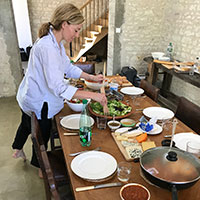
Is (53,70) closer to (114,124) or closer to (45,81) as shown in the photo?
(45,81)

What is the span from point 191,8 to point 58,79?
3155 millimetres

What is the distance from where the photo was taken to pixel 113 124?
64.4 inches

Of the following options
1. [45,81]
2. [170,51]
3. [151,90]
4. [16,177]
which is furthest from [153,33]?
[16,177]

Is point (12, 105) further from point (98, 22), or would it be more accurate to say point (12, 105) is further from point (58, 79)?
point (98, 22)

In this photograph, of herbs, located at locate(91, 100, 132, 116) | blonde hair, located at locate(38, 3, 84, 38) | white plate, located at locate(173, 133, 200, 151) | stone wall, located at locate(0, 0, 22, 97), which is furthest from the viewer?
stone wall, located at locate(0, 0, 22, 97)

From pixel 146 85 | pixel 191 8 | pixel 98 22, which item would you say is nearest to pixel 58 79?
pixel 146 85

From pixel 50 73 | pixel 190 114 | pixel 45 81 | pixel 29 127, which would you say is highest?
pixel 50 73

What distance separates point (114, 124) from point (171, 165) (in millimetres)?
652

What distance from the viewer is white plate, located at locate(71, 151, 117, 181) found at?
1.16 metres

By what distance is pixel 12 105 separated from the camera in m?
3.86

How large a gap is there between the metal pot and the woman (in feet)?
2.17

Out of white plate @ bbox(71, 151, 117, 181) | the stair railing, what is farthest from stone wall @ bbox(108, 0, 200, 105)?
white plate @ bbox(71, 151, 117, 181)

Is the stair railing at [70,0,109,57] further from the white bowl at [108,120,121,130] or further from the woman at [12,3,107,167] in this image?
the white bowl at [108,120,121,130]

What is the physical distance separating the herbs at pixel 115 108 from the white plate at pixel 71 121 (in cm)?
11
